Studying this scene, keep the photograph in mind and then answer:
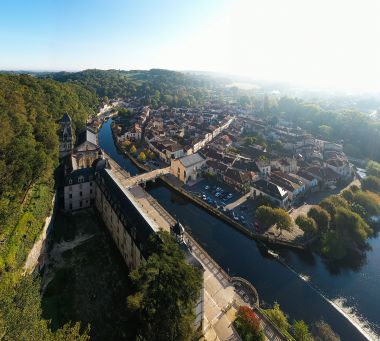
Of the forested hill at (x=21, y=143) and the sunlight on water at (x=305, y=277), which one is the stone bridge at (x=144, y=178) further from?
the sunlight on water at (x=305, y=277)

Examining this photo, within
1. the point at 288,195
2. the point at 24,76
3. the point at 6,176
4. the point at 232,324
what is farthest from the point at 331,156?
the point at 24,76

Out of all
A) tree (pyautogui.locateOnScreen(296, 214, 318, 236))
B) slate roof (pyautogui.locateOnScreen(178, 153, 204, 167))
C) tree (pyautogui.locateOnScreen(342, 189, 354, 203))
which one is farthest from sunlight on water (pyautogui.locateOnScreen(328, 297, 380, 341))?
slate roof (pyautogui.locateOnScreen(178, 153, 204, 167))

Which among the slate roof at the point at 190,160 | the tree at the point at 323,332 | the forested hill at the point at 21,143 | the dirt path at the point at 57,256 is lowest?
the tree at the point at 323,332

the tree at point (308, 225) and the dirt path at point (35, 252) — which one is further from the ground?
the dirt path at point (35, 252)

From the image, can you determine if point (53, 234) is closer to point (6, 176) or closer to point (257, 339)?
point (6, 176)

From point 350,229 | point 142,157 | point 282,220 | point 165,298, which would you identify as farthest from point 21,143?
point 350,229

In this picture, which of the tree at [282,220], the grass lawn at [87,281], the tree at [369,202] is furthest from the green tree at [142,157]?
the tree at [369,202]

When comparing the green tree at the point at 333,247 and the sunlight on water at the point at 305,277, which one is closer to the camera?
the sunlight on water at the point at 305,277

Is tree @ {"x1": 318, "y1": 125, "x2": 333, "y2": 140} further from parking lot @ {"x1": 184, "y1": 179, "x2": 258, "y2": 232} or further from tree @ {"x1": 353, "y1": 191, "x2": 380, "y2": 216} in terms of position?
parking lot @ {"x1": 184, "y1": 179, "x2": 258, "y2": 232}
